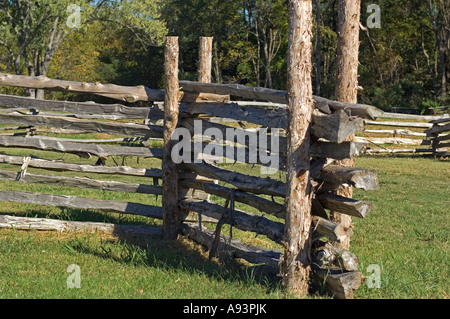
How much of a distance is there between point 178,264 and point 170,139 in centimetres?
161

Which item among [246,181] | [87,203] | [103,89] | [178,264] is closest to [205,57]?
[103,89]

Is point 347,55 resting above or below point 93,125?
above

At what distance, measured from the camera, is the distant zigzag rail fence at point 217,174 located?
193 inches

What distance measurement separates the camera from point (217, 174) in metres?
6.45

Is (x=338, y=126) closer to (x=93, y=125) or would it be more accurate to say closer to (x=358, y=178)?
(x=358, y=178)

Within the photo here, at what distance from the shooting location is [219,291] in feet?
16.9

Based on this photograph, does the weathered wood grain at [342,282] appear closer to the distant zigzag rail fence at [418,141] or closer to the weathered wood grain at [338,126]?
the weathered wood grain at [338,126]

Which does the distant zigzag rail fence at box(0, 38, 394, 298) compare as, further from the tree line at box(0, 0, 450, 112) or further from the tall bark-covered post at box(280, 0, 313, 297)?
the tree line at box(0, 0, 450, 112)

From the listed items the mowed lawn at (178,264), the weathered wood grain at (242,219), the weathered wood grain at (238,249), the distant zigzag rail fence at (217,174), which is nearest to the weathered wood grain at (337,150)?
the distant zigzag rail fence at (217,174)
